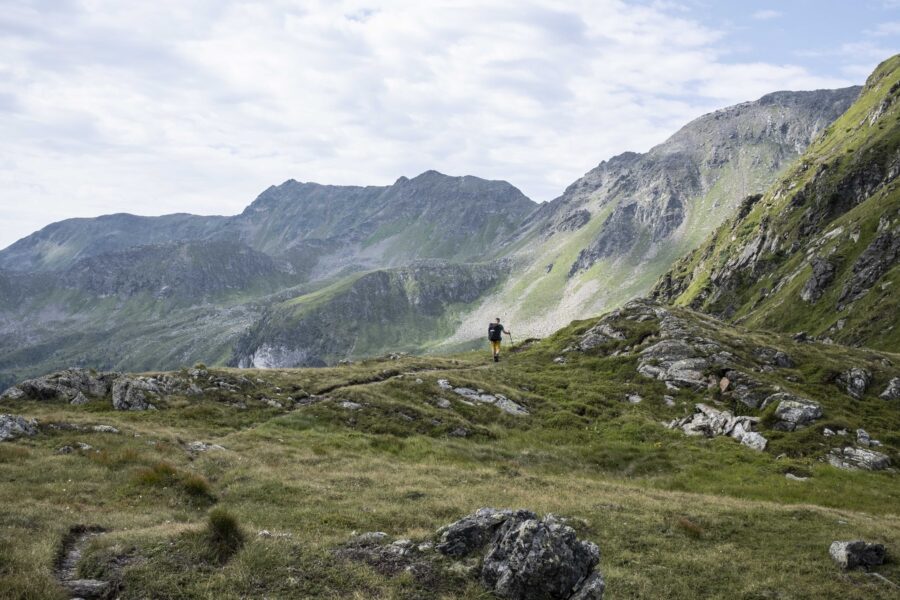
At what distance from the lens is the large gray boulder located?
569 inches

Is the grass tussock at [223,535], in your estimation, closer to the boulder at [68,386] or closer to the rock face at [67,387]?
the rock face at [67,387]

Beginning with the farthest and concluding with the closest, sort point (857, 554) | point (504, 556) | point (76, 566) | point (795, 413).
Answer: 1. point (795, 413)
2. point (857, 554)
3. point (504, 556)
4. point (76, 566)

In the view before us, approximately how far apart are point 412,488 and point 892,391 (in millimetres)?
51169

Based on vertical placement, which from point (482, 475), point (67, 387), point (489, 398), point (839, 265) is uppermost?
point (839, 265)

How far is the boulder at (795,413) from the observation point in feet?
139

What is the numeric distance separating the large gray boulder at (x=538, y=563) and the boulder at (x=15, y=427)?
25982 mm

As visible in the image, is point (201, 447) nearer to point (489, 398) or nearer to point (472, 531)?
point (472, 531)

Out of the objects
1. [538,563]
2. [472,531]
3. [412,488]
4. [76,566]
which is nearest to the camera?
[76,566]

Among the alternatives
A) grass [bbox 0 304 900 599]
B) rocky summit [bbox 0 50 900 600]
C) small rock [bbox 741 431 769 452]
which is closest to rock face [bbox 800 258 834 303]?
rocky summit [bbox 0 50 900 600]

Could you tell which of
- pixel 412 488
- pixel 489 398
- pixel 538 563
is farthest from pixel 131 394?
pixel 538 563

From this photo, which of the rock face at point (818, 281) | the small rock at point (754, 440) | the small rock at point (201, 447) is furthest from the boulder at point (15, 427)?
the rock face at point (818, 281)

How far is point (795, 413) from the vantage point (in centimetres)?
4294

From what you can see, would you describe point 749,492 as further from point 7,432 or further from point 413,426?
point 7,432

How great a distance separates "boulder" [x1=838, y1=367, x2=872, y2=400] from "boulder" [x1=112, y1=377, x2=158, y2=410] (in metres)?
61.0
